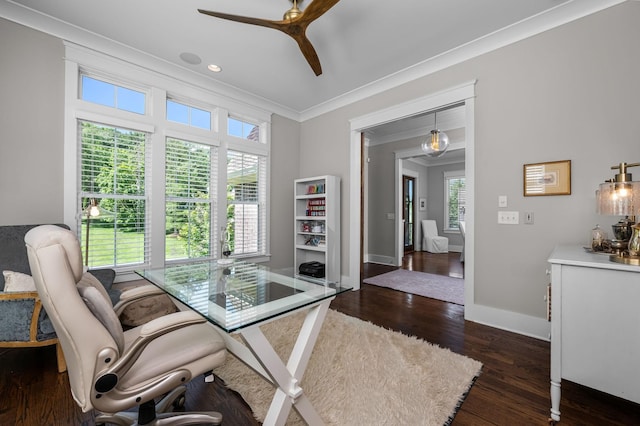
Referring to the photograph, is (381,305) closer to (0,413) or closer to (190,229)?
(190,229)

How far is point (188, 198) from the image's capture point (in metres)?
3.55

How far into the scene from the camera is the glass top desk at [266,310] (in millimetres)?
1144

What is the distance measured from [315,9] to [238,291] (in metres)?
1.98

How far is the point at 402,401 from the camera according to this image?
1564 millimetres

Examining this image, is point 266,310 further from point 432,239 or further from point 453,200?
point 453,200

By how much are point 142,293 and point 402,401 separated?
1699 millimetres

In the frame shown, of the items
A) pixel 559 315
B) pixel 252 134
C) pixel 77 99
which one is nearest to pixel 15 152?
pixel 77 99

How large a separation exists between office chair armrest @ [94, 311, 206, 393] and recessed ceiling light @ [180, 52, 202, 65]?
10.1 ft

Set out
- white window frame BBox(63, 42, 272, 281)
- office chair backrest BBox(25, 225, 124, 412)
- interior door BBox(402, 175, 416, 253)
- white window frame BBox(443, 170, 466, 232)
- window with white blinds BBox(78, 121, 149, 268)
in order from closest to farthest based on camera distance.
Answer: office chair backrest BBox(25, 225, 124, 412)
white window frame BBox(63, 42, 272, 281)
window with white blinds BBox(78, 121, 149, 268)
interior door BBox(402, 175, 416, 253)
white window frame BBox(443, 170, 466, 232)

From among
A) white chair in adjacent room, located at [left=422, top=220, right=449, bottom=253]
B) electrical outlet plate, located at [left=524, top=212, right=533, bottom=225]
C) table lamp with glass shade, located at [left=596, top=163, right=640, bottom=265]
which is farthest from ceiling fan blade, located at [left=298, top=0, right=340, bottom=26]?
white chair in adjacent room, located at [left=422, top=220, right=449, bottom=253]

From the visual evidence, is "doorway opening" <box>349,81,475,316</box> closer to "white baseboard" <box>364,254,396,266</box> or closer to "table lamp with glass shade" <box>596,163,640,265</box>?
"table lamp with glass shade" <box>596,163,640,265</box>

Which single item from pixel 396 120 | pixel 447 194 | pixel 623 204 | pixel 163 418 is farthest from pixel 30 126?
pixel 447 194

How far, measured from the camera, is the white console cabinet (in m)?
1.23

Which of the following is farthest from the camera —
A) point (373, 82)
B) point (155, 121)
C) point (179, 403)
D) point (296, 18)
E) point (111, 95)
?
point (373, 82)
